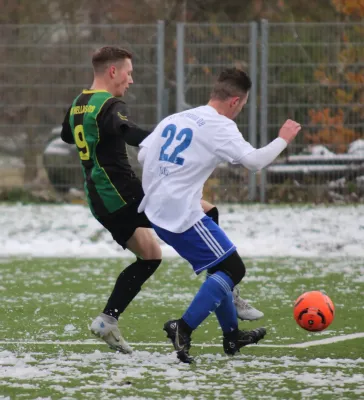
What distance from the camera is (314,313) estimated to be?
703 cm

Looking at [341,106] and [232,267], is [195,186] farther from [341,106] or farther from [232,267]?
[341,106]

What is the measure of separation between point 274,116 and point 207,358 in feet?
33.6

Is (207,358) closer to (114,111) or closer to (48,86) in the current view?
(114,111)

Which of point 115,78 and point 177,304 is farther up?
point 115,78

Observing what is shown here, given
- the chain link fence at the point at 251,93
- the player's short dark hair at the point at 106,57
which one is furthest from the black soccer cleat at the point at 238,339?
the chain link fence at the point at 251,93

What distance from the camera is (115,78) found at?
732 centimetres

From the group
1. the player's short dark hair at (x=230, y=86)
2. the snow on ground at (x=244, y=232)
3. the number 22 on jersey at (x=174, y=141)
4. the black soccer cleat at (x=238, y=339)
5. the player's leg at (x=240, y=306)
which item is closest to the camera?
the number 22 on jersey at (x=174, y=141)

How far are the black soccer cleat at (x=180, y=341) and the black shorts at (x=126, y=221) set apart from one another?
0.80 meters

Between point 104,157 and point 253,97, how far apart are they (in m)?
9.73

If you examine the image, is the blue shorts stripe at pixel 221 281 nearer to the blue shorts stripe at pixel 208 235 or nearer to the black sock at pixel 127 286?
the blue shorts stripe at pixel 208 235

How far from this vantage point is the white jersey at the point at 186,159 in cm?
651

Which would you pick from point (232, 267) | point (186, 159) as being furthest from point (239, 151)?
point (232, 267)

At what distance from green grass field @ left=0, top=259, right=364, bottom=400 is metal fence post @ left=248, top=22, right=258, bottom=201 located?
5.48 metres

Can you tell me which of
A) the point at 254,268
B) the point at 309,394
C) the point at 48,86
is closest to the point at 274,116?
the point at 48,86
